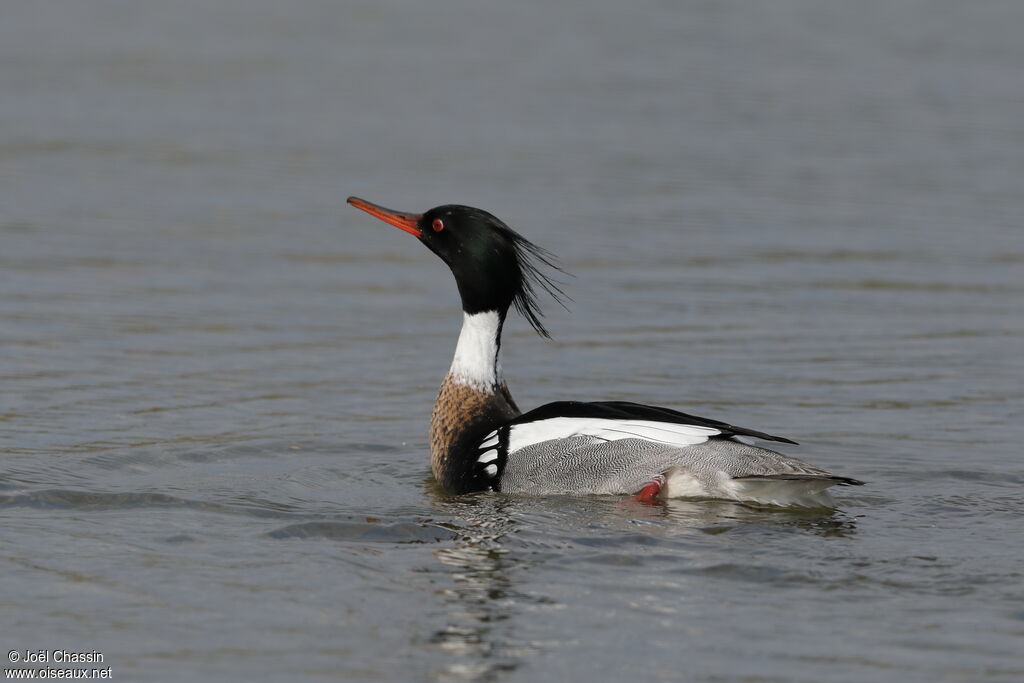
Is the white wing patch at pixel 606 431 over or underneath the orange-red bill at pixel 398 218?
underneath

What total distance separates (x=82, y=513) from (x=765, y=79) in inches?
610

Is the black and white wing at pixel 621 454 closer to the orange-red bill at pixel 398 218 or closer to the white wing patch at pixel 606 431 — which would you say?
the white wing patch at pixel 606 431

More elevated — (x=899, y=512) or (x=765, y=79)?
(x=765, y=79)

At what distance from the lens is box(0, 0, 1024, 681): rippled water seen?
22.2 ft

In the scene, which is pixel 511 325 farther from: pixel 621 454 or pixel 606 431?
pixel 621 454

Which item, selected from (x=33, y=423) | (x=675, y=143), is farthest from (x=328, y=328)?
(x=675, y=143)

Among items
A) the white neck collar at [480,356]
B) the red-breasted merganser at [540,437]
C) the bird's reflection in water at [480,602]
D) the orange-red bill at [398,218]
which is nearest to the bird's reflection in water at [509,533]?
the bird's reflection in water at [480,602]

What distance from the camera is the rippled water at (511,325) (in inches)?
266

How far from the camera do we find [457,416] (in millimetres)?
9719

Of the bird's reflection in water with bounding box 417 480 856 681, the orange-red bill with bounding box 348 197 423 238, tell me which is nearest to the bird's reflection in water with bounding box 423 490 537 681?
the bird's reflection in water with bounding box 417 480 856 681

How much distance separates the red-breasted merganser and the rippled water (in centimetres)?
18

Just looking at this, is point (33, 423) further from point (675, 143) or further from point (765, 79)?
point (765, 79)

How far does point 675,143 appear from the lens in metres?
A: 18.8

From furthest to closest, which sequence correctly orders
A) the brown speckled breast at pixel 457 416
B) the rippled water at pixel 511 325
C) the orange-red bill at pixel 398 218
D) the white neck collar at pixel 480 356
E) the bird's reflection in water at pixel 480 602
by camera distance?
the orange-red bill at pixel 398 218 < the white neck collar at pixel 480 356 < the brown speckled breast at pixel 457 416 < the rippled water at pixel 511 325 < the bird's reflection in water at pixel 480 602
